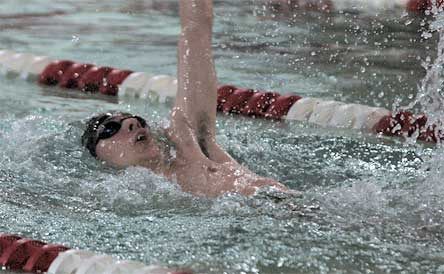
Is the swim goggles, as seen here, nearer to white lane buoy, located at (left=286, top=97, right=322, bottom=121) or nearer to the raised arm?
the raised arm

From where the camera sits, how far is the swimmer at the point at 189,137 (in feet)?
12.0

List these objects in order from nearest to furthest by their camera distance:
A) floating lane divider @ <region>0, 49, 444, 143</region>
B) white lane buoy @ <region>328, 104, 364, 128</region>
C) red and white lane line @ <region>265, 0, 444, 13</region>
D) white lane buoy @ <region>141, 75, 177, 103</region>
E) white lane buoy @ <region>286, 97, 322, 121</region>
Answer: floating lane divider @ <region>0, 49, 444, 143</region>
white lane buoy @ <region>328, 104, 364, 128</region>
white lane buoy @ <region>286, 97, 322, 121</region>
white lane buoy @ <region>141, 75, 177, 103</region>
red and white lane line @ <region>265, 0, 444, 13</region>

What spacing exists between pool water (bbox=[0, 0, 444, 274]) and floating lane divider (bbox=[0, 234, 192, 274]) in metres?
0.15

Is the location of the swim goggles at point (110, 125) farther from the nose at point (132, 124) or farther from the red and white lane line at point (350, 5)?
the red and white lane line at point (350, 5)

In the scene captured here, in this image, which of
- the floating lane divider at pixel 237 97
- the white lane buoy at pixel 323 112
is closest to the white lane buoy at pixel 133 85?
the floating lane divider at pixel 237 97

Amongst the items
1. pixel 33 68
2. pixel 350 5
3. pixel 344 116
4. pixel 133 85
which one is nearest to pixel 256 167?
pixel 344 116

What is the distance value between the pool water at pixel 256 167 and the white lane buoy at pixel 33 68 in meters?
0.06

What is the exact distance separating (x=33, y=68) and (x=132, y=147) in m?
2.41

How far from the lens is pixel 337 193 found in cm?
372

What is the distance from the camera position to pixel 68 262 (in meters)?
3.00

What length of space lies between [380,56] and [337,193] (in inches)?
105

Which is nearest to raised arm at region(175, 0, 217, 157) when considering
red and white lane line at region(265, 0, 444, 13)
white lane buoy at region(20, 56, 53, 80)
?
white lane buoy at region(20, 56, 53, 80)

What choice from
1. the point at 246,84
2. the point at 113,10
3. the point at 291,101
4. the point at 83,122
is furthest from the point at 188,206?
the point at 113,10

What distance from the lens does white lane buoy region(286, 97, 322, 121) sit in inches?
203
